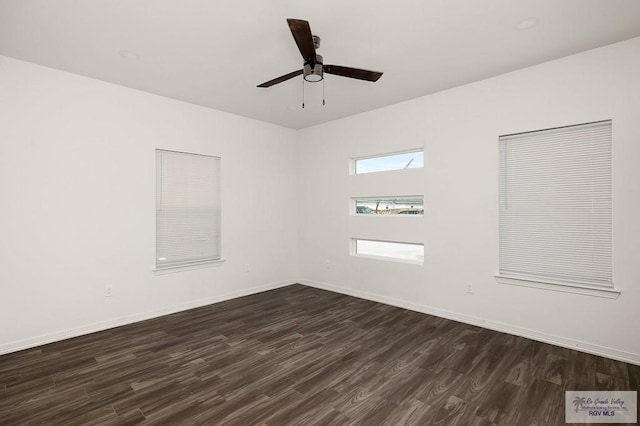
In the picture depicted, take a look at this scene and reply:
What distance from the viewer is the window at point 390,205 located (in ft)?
14.7

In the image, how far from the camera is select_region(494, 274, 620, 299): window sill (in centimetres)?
299

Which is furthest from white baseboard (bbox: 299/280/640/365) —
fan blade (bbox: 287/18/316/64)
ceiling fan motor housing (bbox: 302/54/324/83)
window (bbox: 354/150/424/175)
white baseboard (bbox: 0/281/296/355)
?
fan blade (bbox: 287/18/316/64)

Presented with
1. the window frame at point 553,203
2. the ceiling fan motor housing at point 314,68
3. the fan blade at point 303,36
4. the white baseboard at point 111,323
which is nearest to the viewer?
the fan blade at point 303,36

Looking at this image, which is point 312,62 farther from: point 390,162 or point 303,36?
point 390,162

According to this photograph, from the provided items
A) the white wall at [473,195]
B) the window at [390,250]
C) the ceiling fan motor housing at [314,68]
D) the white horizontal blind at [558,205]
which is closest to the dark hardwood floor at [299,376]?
the white wall at [473,195]

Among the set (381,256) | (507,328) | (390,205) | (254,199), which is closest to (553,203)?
(507,328)

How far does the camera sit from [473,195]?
3.87 meters

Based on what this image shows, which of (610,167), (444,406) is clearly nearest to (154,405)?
(444,406)

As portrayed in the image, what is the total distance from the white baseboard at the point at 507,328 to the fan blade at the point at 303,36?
135 inches

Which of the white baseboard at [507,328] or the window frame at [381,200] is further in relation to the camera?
the window frame at [381,200]

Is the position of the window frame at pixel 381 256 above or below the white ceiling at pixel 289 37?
below

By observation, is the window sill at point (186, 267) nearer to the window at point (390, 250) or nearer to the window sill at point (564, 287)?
the window at point (390, 250)

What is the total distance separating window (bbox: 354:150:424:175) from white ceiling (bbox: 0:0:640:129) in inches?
39.0

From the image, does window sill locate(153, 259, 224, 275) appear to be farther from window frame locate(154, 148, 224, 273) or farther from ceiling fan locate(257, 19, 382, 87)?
ceiling fan locate(257, 19, 382, 87)
